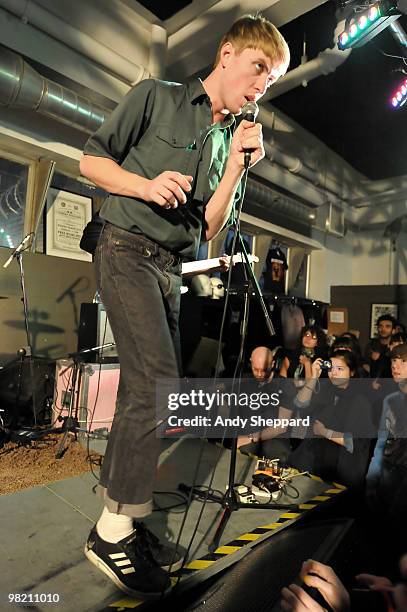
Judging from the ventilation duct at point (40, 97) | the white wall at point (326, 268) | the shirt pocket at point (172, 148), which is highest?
the ventilation duct at point (40, 97)

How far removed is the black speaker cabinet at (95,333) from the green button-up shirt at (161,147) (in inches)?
74.8

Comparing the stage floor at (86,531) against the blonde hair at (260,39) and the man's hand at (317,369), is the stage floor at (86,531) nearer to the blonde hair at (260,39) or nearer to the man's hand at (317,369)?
the man's hand at (317,369)

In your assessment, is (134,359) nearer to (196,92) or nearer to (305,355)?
(196,92)

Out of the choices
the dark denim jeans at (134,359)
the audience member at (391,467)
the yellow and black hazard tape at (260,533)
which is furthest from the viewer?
the audience member at (391,467)

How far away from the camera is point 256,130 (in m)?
1.12

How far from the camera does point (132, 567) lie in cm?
105

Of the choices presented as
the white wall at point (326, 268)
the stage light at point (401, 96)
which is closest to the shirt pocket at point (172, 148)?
the stage light at point (401, 96)

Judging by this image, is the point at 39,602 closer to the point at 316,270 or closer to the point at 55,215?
the point at 55,215

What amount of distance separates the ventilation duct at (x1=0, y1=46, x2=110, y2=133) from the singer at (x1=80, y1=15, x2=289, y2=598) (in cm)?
218

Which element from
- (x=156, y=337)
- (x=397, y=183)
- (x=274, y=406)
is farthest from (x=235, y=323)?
(x=397, y=183)

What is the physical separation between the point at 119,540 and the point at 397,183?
7.62 meters

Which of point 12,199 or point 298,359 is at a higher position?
point 12,199

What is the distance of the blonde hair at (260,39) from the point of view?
1070 millimetres

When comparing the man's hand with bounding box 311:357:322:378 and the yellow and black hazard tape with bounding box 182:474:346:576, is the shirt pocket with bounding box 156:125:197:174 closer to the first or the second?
the yellow and black hazard tape with bounding box 182:474:346:576
